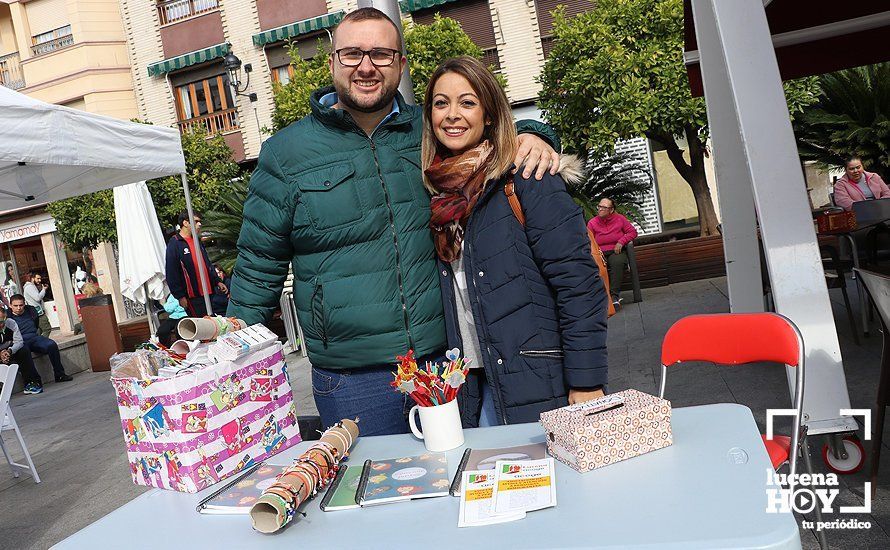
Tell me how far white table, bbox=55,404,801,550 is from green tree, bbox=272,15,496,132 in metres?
12.7

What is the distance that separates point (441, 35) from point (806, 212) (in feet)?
39.4

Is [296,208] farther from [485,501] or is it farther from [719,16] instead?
[719,16]

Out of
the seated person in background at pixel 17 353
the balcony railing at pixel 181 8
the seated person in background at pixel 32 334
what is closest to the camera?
the seated person in background at pixel 17 353

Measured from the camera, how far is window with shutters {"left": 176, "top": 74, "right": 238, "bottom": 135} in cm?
2050

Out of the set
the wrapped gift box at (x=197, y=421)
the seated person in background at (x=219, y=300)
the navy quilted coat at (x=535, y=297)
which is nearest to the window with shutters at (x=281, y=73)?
the seated person in background at (x=219, y=300)

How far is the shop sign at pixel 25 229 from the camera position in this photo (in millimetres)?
23000

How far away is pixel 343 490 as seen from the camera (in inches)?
73.0

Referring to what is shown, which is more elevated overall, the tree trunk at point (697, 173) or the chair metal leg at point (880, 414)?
the tree trunk at point (697, 173)

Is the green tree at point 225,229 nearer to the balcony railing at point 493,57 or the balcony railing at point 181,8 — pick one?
the balcony railing at point 493,57

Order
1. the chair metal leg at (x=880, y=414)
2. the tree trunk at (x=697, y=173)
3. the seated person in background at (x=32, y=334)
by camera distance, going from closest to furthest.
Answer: the chair metal leg at (x=880, y=414)
the seated person in background at (x=32, y=334)
the tree trunk at (x=697, y=173)

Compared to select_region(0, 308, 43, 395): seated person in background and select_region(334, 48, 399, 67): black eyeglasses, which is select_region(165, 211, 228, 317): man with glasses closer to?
select_region(0, 308, 43, 395): seated person in background

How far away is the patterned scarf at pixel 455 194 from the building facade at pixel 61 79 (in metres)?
21.7

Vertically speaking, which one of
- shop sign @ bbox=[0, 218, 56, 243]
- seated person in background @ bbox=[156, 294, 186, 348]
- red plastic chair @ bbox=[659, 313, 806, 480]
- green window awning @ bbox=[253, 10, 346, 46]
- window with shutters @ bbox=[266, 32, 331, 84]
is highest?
green window awning @ bbox=[253, 10, 346, 46]

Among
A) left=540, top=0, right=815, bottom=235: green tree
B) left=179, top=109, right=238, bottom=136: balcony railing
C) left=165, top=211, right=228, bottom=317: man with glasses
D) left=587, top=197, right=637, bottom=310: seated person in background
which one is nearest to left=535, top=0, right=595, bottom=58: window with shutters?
left=540, top=0, right=815, bottom=235: green tree
